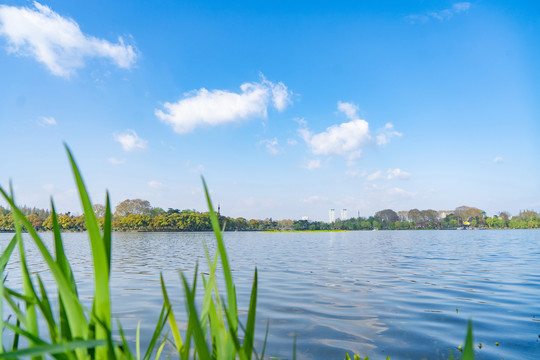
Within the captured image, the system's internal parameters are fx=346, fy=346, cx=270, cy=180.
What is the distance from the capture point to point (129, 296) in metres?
8.53

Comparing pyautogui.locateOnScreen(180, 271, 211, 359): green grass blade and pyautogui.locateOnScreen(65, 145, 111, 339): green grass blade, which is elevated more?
pyautogui.locateOnScreen(65, 145, 111, 339): green grass blade

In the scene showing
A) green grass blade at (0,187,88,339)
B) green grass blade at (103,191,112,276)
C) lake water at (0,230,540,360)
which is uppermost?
green grass blade at (103,191,112,276)

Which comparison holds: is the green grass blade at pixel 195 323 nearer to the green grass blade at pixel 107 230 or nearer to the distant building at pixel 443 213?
the green grass blade at pixel 107 230

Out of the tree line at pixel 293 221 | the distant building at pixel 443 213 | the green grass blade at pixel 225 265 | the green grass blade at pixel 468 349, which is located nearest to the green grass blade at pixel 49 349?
the green grass blade at pixel 225 265

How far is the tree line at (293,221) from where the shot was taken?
111812mm

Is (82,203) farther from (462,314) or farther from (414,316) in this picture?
(462,314)

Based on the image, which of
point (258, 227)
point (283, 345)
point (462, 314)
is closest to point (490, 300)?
point (462, 314)

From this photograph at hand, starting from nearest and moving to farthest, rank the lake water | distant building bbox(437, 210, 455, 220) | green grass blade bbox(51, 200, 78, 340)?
1. green grass blade bbox(51, 200, 78, 340)
2. the lake water
3. distant building bbox(437, 210, 455, 220)

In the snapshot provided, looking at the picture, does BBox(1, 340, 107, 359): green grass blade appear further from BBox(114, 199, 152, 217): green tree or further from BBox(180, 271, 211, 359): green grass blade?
BBox(114, 199, 152, 217): green tree

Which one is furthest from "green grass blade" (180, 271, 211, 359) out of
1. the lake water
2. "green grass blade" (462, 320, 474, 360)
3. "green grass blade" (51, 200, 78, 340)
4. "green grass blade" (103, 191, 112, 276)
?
the lake water

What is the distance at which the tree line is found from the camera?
11181cm

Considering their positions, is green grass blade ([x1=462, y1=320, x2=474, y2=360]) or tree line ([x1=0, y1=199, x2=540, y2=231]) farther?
tree line ([x1=0, y1=199, x2=540, y2=231])

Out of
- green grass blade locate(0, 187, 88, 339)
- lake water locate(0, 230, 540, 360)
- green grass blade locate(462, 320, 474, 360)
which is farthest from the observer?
lake water locate(0, 230, 540, 360)

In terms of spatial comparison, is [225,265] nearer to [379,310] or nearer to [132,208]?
[379,310]
